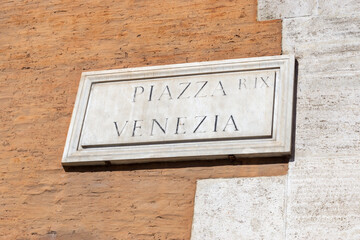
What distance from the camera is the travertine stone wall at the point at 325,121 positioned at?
4.73 meters

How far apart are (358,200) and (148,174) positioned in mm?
1293

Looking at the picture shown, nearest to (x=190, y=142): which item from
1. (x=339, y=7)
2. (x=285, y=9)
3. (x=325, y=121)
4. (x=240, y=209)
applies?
(x=240, y=209)

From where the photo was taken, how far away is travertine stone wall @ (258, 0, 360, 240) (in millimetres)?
4734

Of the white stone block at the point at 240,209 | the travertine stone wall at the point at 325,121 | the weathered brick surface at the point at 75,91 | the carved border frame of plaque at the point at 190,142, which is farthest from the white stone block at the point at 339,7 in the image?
the white stone block at the point at 240,209

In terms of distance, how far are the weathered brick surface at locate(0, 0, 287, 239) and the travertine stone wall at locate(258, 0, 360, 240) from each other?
0.16 metres

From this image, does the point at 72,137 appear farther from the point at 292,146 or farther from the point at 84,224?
the point at 292,146

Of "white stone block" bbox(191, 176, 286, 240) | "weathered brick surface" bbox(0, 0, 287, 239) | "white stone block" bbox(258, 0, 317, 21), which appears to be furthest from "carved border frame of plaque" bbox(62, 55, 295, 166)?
"white stone block" bbox(258, 0, 317, 21)

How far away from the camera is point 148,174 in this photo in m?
5.30

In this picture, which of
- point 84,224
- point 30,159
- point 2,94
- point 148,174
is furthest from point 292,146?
point 2,94

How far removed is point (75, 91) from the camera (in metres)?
5.91

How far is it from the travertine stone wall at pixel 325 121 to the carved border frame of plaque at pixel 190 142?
9cm

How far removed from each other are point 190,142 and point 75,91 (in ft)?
3.42

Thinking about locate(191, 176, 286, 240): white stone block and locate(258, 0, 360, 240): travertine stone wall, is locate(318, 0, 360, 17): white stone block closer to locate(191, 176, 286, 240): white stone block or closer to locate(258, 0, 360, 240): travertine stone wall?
locate(258, 0, 360, 240): travertine stone wall

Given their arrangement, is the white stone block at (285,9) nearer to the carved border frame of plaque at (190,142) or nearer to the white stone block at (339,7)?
the white stone block at (339,7)
